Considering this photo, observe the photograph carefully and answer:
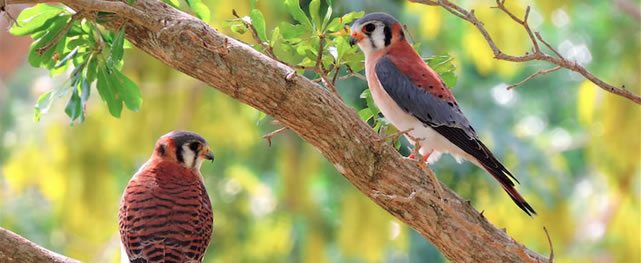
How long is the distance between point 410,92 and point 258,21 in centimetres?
86

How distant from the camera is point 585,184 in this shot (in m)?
17.0

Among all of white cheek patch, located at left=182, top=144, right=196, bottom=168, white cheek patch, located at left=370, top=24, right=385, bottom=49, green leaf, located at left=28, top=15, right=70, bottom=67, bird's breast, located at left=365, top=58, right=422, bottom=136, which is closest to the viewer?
green leaf, located at left=28, top=15, right=70, bottom=67

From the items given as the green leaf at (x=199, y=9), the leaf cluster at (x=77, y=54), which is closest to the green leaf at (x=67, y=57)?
the leaf cluster at (x=77, y=54)

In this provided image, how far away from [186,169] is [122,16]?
3.85ft

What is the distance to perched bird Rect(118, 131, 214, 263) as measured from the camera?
4832 millimetres

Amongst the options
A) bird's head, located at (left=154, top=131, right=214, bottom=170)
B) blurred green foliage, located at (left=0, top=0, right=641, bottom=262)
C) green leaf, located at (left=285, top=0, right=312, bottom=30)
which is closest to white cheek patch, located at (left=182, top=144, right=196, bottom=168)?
bird's head, located at (left=154, top=131, right=214, bottom=170)

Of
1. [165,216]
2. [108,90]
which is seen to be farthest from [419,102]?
[108,90]

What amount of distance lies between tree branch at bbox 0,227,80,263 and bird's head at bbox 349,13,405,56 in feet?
4.77

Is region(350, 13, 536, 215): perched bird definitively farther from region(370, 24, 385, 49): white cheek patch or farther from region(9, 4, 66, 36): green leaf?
region(9, 4, 66, 36): green leaf

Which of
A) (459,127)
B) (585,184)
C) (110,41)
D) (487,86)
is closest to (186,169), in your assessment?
(110,41)

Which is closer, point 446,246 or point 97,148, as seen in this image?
point 446,246

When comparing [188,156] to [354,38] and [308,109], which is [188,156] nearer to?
[354,38]

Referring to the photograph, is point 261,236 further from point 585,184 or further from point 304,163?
point 585,184

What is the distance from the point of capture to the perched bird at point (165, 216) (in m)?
4.83
